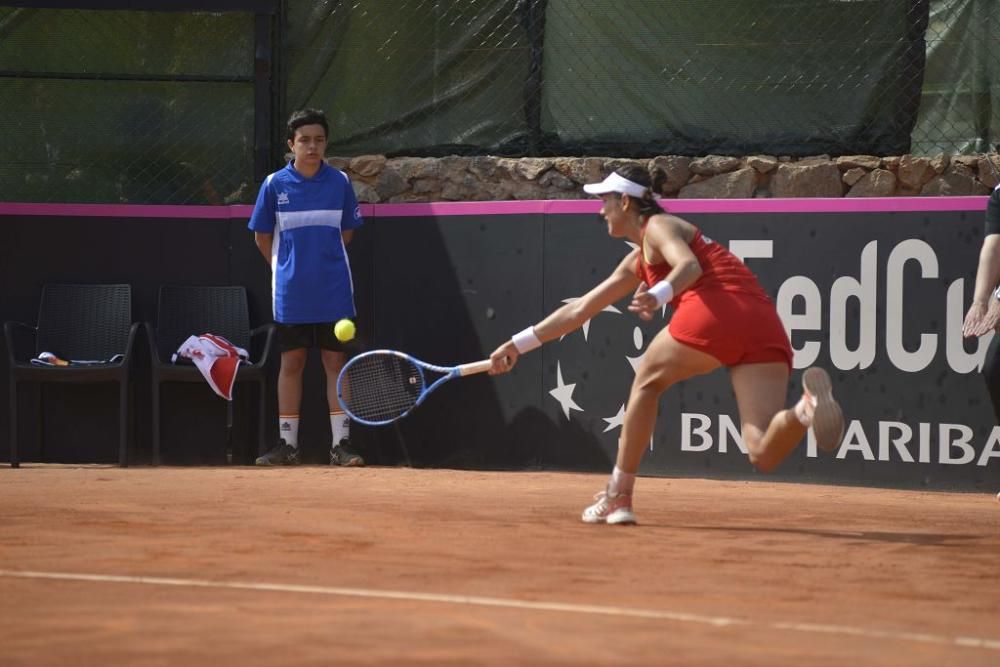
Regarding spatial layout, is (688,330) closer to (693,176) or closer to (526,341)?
(526,341)

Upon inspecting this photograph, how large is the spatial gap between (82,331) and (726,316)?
5134 mm

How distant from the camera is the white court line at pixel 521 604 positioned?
14.8 ft

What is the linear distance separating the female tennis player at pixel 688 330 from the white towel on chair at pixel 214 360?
3.59m

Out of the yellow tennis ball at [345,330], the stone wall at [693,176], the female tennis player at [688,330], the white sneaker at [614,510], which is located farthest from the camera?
the stone wall at [693,176]

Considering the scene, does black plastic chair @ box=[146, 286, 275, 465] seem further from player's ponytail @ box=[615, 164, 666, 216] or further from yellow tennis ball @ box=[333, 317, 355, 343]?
player's ponytail @ box=[615, 164, 666, 216]

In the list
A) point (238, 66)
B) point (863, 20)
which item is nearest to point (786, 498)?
point (863, 20)

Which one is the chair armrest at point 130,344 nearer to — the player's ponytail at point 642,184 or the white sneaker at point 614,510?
the white sneaker at point 614,510

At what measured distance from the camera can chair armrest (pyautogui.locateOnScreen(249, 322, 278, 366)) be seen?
10.2m

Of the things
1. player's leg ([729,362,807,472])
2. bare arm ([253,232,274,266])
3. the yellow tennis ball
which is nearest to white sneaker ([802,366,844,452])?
player's leg ([729,362,807,472])

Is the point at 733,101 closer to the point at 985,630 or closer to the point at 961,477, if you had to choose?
the point at 961,477

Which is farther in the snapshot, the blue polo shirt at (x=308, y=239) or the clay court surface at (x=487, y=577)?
the blue polo shirt at (x=308, y=239)

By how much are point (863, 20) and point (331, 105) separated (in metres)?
3.56

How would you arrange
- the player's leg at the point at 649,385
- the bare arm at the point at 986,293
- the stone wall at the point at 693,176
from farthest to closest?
1. the stone wall at the point at 693,176
2. the bare arm at the point at 986,293
3. the player's leg at the point at 649,385

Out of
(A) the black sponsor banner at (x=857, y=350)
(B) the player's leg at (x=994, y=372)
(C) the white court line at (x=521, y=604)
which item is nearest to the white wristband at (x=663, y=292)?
(C) the white court line at (x=521, y=604)
